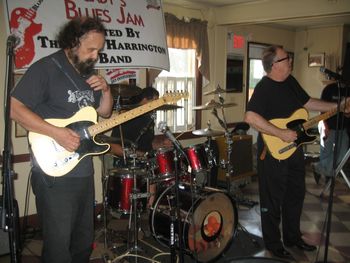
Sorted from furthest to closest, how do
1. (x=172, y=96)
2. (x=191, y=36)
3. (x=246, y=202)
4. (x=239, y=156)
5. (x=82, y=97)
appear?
(x=239, y=156) < (x=191, y=36) < (x=246, y=202) < (x=172, y=96) < (x=82, y=97)

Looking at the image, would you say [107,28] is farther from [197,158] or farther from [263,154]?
[263,154]

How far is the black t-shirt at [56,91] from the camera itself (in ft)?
5.45

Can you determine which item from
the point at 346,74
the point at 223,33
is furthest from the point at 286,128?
the point at 223,33

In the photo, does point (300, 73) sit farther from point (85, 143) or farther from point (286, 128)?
point (85, 143)

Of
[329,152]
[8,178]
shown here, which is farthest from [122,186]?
[329,152]

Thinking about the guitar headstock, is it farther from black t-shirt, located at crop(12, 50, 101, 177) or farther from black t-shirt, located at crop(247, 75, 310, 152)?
black t-shirt, located at crop(247, 75, 310, 152)

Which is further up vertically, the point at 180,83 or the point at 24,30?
the point at 24,30

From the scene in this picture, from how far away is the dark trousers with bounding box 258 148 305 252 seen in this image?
2.71 metres

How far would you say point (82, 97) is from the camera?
1.85m

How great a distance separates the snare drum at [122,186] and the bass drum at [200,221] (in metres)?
0.20

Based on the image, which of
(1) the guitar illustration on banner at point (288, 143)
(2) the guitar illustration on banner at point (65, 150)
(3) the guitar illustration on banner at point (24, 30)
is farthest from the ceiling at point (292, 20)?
(2) the guitar illustration on banner at point (65, 150)

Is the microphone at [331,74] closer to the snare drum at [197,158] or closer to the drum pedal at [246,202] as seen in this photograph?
the snare drum at [197,158]

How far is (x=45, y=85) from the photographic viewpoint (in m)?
1.71

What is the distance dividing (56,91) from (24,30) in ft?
4.84
